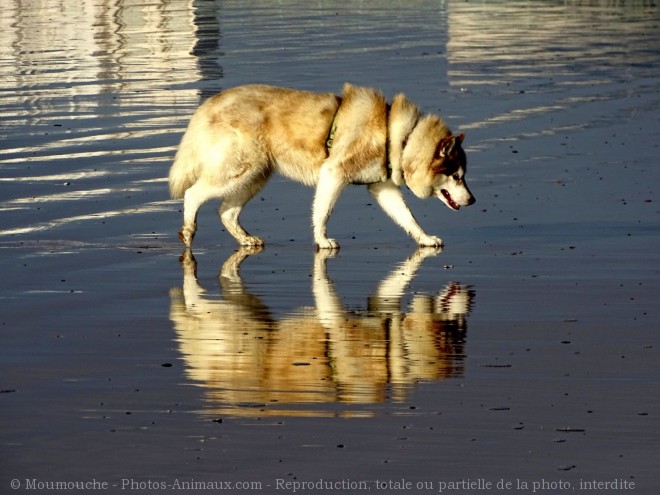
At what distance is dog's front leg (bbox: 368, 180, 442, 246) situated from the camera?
1362 cm

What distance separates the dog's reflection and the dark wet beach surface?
0.03 metres

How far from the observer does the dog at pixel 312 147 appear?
45.0 ft

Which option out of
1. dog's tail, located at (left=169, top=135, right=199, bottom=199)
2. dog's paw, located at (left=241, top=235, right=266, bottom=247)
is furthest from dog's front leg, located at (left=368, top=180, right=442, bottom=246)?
dog's tail, located at (left=169, top=135, right=199, bottom=199)

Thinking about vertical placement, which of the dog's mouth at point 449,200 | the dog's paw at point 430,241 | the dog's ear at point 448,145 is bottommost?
the dog's paw at point 430,241

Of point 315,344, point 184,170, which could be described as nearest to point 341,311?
point 315,344

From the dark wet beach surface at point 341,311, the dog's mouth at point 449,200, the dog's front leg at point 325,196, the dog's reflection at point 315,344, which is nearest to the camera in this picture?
the dark wet beach surface at point 341,311

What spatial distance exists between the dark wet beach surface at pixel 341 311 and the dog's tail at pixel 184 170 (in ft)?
1.44

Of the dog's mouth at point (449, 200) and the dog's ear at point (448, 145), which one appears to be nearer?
the dog's ear at point (448, 145)

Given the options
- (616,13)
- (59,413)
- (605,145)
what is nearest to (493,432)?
(59,413)

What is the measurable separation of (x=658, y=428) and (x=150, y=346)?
321 cm

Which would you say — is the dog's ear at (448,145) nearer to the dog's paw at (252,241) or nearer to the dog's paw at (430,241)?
the dog's paw at (430,241)

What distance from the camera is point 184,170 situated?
46.0 ft

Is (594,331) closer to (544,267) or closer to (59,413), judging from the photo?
(544,267)

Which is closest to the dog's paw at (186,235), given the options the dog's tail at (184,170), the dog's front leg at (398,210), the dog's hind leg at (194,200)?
the dog's hind leg at (194,200)
